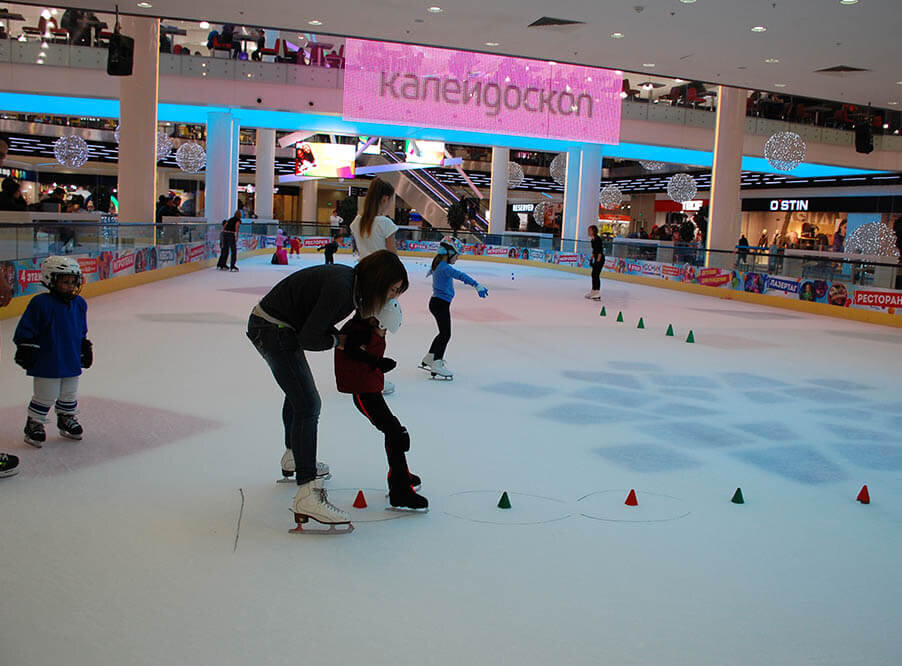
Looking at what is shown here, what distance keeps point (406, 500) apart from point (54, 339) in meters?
2.13

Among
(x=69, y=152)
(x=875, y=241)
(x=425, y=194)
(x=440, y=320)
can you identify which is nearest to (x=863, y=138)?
(x=875, y=241)

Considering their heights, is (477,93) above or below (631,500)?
above

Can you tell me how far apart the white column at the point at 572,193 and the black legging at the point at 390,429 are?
23.5 m

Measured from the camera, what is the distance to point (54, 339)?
4.44 m

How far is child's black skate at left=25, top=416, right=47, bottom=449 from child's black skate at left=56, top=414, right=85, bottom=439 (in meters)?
0.15

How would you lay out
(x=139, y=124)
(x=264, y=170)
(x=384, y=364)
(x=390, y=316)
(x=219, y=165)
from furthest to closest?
(x=264, y=170), (x=219, y=165), (x=139, y=124), (x=384, y=364), (x=390, y=316)

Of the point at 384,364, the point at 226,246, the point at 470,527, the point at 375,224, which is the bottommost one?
the point at 470,527

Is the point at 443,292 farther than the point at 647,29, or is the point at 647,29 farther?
the point at 647,29

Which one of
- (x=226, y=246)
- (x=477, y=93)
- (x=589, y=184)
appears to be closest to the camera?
(x=477, y=93)

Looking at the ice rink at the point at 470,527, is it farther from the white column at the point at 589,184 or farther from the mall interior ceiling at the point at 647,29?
the white column at the point at 589,184

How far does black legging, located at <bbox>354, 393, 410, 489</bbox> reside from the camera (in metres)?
3.62

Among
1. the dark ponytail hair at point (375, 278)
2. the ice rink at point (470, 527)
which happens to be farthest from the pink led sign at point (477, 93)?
the dark ponytail hair at point (375, 278)

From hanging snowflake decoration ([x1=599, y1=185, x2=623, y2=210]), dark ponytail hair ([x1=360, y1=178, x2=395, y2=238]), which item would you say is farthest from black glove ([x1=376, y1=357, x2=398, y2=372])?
hanging snowflake decoration ([x1=599, y1=185, x2=623, y2=210])

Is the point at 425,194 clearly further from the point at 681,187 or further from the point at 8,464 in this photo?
the point at 8,464
